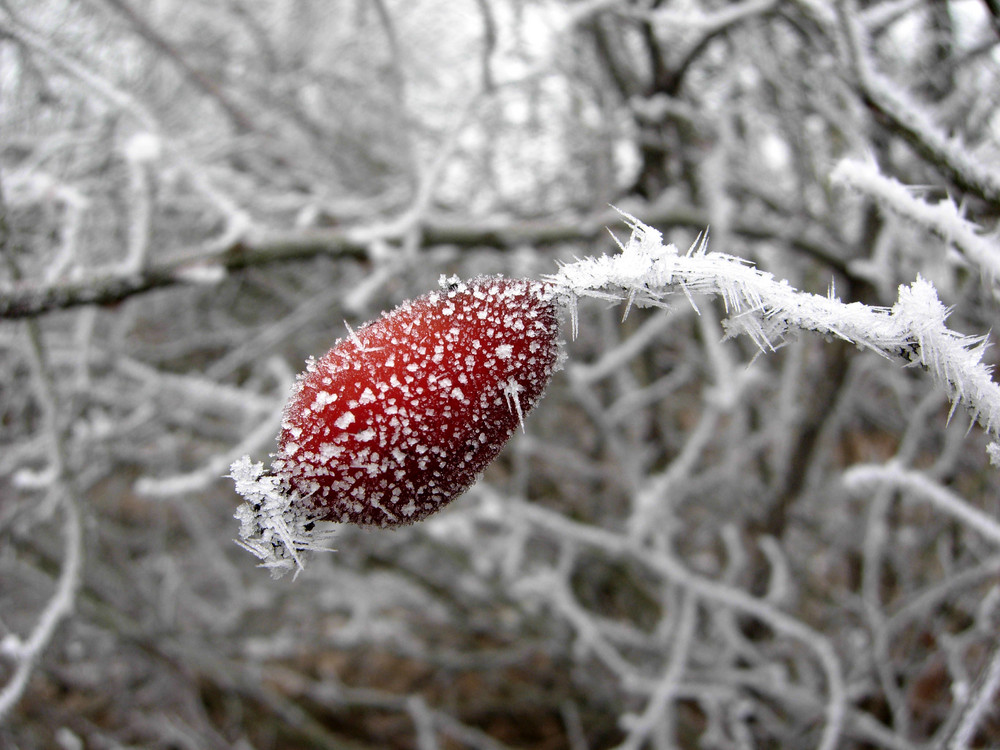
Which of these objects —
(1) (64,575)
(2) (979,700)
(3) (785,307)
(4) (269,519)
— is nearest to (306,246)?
(1) (64,575)

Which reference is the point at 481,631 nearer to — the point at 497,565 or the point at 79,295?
the point at 497,565

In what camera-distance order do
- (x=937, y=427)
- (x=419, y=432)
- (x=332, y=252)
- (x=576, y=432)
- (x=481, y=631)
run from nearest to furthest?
(x=419, y=432) < (x=332, y=252) < (x=937, y=427) < (x=481, y=631) < (x=576, y=432)

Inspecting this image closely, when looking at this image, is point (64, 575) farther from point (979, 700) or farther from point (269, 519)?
point (979, 700)

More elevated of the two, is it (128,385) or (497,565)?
(128,385)

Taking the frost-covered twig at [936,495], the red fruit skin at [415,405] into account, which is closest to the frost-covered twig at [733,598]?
the frost-covered twig at [936,495]

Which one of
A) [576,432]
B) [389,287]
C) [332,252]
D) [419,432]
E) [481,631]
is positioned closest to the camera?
[419,432]

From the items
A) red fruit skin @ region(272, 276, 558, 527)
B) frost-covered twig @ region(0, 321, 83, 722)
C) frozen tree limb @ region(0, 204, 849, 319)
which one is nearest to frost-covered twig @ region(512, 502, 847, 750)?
frozen tree limb @ region(0, 204, 849, 319)

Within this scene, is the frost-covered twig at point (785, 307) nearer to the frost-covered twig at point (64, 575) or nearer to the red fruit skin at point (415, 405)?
the red fruit skin at point (415, 405)

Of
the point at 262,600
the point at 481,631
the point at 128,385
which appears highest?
the point at 128,385

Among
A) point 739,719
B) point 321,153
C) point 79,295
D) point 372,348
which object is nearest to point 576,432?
point 739,719
